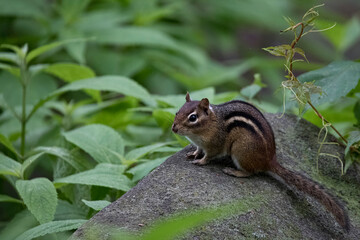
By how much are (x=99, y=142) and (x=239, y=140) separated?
88cm

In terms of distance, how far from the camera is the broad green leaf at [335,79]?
2830 mm

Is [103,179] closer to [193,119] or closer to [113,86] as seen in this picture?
[193,119]

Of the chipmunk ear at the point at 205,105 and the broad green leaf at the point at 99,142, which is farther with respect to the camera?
the broad green leaf at the point at 99,142

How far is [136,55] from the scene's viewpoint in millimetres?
5707

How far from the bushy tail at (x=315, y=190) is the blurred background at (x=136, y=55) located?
27.6 inches

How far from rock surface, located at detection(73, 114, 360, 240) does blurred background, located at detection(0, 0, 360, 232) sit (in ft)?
1.78

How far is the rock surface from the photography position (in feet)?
6.81

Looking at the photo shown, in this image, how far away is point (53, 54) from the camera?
17.8 ft

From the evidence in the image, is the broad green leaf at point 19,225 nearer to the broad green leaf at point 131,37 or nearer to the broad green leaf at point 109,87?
the broad green leaf at point 109,87

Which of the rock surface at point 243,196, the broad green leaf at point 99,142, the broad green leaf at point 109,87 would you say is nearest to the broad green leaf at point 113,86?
the broad green leaf at point 109,87

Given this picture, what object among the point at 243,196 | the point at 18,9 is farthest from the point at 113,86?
the point at 18,9

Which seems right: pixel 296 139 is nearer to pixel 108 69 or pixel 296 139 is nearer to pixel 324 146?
pixel 324 146

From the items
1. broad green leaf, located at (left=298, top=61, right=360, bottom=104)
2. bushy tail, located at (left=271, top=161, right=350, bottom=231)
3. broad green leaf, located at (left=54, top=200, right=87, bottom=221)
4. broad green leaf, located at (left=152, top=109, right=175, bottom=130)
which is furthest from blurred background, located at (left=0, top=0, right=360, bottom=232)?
bushy tail, located at (left=271, top=161, right=350, bottom=231)

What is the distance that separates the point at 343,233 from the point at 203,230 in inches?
31.0
